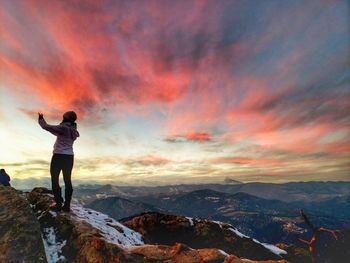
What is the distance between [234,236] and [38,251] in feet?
53.2

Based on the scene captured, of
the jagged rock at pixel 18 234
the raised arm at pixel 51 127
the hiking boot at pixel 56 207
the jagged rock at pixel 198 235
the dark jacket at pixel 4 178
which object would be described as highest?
the raised arm at pixel 51 127

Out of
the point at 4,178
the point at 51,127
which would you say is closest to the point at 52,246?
the point at 51,127

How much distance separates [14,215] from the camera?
12.8 m

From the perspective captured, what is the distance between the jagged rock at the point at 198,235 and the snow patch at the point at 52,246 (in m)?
9.19

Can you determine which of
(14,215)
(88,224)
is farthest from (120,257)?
(14,215)

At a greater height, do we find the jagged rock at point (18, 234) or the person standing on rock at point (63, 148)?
the person standing on rock at point (63, 148)

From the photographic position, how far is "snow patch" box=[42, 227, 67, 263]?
1104 cm

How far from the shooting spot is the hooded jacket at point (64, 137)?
1257cm

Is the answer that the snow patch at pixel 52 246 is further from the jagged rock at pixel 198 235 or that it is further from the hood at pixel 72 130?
the jagged rock at pixel 198 235

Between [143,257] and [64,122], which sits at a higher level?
[64,122]

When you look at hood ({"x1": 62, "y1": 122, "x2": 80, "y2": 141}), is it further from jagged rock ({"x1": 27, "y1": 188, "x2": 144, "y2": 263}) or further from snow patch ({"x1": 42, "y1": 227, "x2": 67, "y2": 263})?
snow patch ({"x1": 42, "y1": 227, "x2": 67, "y2": 263})

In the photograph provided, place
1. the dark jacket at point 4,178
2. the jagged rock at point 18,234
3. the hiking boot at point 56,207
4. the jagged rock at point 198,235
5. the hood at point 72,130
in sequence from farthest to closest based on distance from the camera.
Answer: the dark jacket at point 4,178
the jagged rock at point 198,235
the hiking boot at point 56,207
the hood at point 72,130
the jagged rock at point 18,234

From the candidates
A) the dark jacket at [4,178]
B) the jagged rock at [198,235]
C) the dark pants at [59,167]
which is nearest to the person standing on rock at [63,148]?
the dark pants at [59,167]

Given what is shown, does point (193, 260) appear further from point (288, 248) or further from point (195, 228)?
point (288, 248)
